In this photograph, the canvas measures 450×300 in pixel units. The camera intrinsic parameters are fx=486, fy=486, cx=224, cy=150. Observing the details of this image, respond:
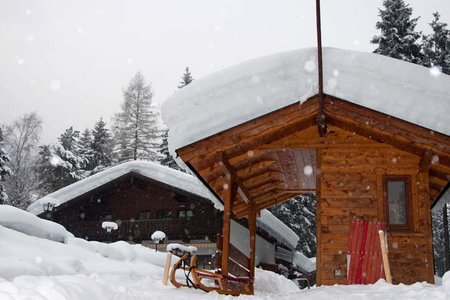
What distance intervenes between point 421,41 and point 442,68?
3.00m

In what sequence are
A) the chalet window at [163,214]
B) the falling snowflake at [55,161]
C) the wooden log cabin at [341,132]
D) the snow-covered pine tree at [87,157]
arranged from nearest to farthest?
the wooden log cabin at [341,132] < the chalet window at [163,214] < the falling snowflake at [55,161] < the snow-covered pine tree at [87,157]

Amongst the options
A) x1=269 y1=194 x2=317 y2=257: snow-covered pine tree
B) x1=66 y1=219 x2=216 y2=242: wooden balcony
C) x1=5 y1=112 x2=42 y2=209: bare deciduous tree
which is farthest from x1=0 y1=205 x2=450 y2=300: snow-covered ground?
x1=5 y1=112 x2=42 y2=209: bare deciduous tree

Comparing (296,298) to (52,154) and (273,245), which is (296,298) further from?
(52,154)

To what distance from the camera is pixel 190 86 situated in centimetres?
941

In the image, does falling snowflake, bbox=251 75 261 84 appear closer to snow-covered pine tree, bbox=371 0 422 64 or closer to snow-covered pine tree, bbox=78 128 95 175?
snow-covered pine tree, bbox=371 0 422 64

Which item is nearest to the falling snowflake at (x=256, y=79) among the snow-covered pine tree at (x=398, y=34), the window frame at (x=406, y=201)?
the window frame at (x=406, y=201)

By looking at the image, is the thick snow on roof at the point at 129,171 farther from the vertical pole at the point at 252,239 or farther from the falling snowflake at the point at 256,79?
the falling snowflake at the point at 256,79

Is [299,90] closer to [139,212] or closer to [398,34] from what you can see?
[139,212]

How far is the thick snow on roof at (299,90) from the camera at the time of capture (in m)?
8.66

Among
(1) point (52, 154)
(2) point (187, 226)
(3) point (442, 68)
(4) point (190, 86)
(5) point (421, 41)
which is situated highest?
(5) point (421, 41)

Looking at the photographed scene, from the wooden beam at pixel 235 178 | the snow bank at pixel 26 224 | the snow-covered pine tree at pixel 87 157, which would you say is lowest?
the snow bank at pixel 26 224

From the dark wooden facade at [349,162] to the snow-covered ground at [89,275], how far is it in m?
2.02

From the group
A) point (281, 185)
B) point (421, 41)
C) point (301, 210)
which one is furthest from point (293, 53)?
point (301, 210)

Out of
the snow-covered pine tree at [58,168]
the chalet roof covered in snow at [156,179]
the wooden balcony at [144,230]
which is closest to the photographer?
the chalet roof covered in snow at [156,179]
